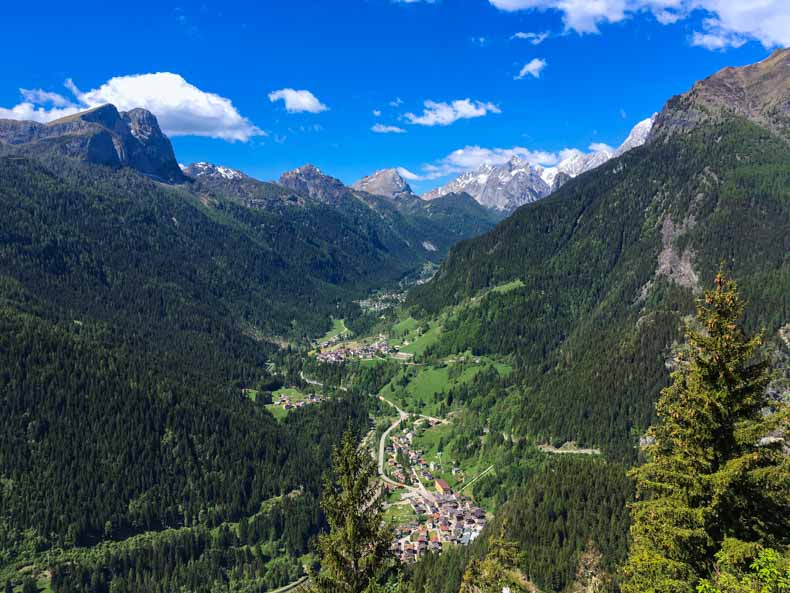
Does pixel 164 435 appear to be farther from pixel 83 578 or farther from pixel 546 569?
pixel 546 569

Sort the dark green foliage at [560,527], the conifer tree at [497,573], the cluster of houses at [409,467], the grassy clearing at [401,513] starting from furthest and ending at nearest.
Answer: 1. the cluster of houses at [409,467]
2. the grassy clearing at [401,513]
3. the dark green foliage at [560,527]
4. the conifer tree at [497,573]

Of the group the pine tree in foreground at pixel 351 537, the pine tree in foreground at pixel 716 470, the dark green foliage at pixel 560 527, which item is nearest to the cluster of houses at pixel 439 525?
the dark green foliage at pixel 560 527

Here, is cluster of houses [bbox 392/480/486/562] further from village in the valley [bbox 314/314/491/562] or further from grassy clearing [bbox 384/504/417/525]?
grassy clearing [bbox 384/504/417/525]

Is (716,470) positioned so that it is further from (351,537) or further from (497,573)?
(351,537)

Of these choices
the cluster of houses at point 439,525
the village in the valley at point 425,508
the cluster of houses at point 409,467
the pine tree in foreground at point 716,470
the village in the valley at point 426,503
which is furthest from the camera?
the cluster of houses at point 409,467

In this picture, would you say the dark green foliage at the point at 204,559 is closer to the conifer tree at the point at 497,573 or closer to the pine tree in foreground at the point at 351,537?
the conifer tree at the point at 497,573

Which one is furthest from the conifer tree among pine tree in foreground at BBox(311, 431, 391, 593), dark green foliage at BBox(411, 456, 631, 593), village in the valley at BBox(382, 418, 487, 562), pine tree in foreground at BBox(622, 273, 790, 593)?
village in the valley at BBox(382, 418, 487, 562)

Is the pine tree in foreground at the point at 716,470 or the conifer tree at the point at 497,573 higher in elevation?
the pine tree in foreground at the point at 716,470

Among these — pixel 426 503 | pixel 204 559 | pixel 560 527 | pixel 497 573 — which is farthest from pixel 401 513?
pixel 497 573
